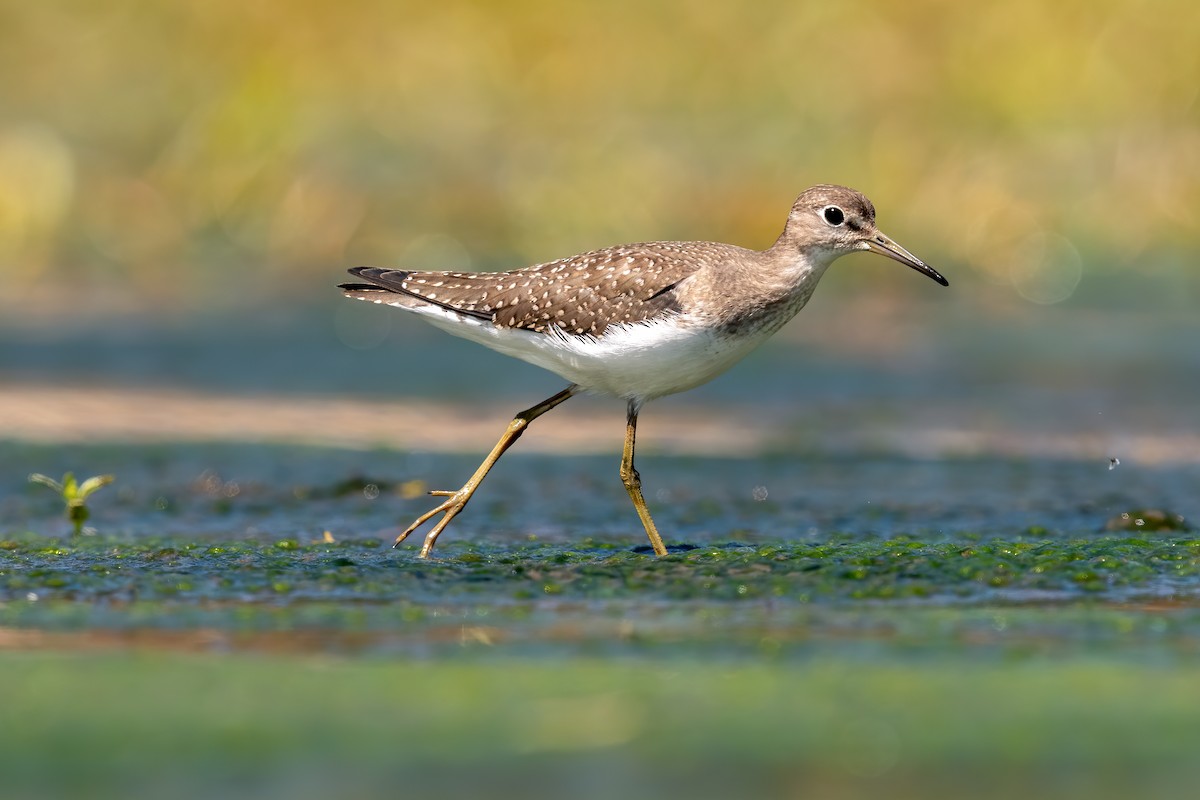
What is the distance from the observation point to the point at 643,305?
9.17 metres

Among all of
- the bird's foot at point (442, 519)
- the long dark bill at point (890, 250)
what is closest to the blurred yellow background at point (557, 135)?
the bird's foot at point (442, 519)

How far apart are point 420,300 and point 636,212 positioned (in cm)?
1038

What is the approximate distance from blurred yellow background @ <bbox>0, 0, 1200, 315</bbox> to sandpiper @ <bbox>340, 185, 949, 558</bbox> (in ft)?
29.1

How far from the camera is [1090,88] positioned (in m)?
21.7

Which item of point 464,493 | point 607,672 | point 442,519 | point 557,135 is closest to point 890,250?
point 464,493

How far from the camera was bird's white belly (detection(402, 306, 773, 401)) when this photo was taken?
902cm

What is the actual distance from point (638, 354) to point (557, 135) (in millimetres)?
13134

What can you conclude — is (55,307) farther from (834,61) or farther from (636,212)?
(834,61)

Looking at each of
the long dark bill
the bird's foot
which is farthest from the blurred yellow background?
the long dark bill

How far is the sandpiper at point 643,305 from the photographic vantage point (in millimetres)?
9078

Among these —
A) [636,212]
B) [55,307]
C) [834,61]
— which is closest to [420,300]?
[55,307]

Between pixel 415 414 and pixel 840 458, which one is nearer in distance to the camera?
pixel 840 458

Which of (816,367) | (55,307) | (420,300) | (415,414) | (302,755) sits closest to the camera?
(302,755)

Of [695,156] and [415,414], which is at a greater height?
[695,156]
